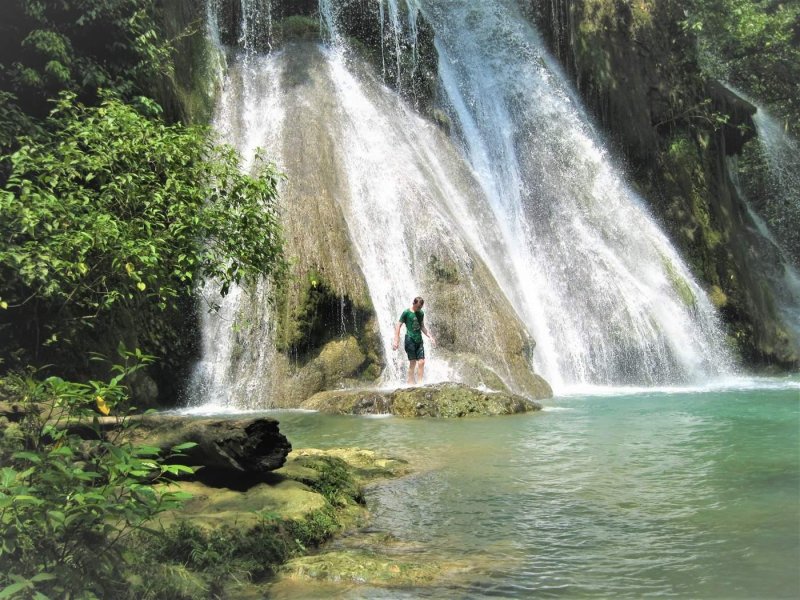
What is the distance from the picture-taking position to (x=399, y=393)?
43.1 ft

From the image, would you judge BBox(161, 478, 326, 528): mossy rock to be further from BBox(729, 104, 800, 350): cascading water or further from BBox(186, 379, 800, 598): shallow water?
BBox(729, 104, 800, 350): cascading water

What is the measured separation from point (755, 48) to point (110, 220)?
32.2 metres

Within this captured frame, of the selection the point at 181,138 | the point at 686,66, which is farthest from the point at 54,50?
the point at 686,66

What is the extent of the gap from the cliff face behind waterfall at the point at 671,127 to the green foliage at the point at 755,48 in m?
2.31

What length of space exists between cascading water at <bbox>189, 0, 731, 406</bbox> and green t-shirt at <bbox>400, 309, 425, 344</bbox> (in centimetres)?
169

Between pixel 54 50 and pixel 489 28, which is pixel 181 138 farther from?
pixel 489 28

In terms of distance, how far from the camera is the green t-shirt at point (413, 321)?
46.9 ft

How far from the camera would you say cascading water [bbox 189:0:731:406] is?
1708 centimetres

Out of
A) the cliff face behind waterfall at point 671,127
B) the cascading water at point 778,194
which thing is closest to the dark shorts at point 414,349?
the cliff face behind waterfall at point 671,127

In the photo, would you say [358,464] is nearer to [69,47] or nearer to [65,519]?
[65,519]

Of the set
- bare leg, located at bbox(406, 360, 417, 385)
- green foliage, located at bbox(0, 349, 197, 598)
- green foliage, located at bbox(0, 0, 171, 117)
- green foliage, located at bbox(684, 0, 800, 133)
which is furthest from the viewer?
green foliage, located at bbox(684, 0, 800, 133)

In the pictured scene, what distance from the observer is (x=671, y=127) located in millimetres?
27062

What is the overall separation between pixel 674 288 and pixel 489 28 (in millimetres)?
11723

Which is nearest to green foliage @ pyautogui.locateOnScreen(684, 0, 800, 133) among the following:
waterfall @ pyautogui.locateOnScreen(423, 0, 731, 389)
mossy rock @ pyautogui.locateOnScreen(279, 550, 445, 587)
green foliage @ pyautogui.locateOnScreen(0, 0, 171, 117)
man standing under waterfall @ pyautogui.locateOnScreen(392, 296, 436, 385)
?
waterfall @ pyautogui.locateOnScreen(423, 0, 731, 389)
